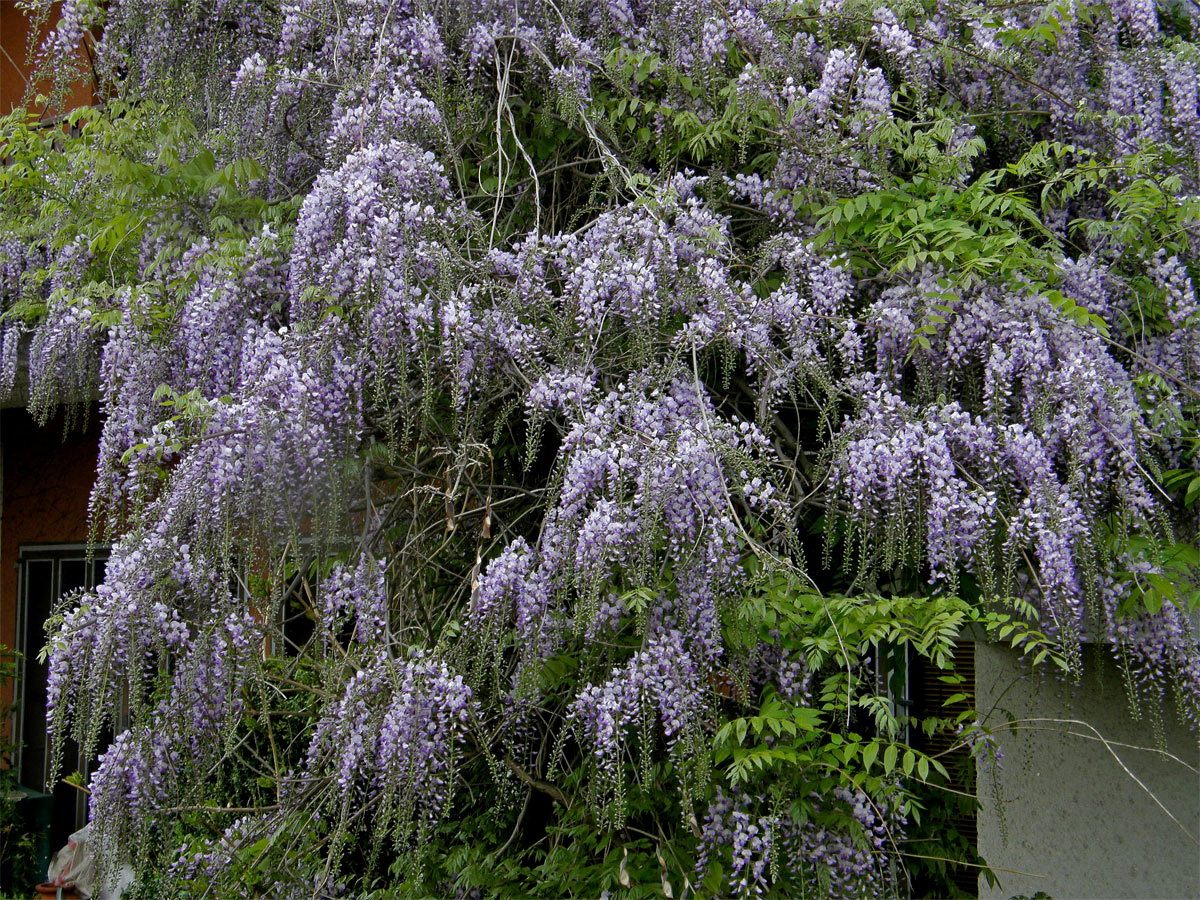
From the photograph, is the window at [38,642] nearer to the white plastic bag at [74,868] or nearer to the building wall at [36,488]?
the building wall at [36,488]

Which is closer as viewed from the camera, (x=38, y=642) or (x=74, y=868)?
(x=74, y=868)

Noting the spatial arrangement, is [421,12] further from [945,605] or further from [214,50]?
[945,605]

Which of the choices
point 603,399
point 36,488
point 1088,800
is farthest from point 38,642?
point 1088,800

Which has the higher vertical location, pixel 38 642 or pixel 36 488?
pixel 36 488

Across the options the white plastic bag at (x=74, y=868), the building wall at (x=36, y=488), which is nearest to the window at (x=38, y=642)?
the building wall at (x=36, y=488)

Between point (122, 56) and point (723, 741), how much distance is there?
10.8 ft

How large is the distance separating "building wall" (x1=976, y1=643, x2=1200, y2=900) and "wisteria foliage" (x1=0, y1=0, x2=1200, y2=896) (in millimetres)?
541

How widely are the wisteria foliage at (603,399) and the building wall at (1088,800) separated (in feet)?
1.78

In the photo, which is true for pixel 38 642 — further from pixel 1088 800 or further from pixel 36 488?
pixel 1088 800

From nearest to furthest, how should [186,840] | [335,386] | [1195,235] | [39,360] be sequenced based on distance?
[335,386] < [1195,235] < [186,840] < [39,360]

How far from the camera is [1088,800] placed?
3900 millimetres

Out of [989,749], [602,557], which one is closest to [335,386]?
[602,557]

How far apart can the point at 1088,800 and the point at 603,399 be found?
8.01 ft

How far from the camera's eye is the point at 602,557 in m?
2.61
